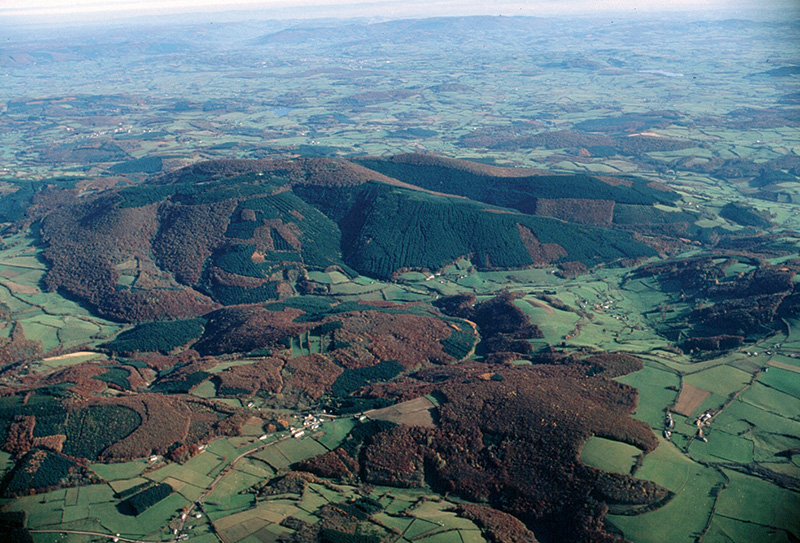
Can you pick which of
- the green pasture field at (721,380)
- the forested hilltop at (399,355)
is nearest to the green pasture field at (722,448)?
the forested hilltop at (399,355)

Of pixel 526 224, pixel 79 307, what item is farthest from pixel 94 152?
pixel 526 224

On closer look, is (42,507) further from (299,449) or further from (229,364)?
(229,364)

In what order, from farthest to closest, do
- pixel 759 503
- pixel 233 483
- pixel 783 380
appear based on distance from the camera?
1. pixel 783 380
2. pixel 233 483
3. pixel 759 503

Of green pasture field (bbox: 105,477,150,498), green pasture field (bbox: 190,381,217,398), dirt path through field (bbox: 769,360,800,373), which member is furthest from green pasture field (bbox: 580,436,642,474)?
green pasture field (bbox: 190,381,217,398)

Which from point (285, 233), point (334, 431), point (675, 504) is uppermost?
point (285, 233)

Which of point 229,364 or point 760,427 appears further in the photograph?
point 229,364

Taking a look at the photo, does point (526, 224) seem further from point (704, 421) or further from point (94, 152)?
point (94, 152)

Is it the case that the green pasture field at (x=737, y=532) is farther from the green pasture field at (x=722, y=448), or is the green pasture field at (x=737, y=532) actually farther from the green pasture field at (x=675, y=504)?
the green pasture field at (x=722, y=448)

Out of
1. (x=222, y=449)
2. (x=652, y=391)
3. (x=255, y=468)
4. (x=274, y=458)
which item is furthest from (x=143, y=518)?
(x=652, y=391)
